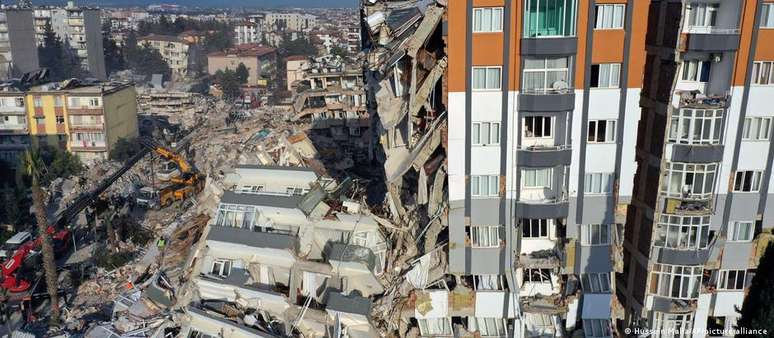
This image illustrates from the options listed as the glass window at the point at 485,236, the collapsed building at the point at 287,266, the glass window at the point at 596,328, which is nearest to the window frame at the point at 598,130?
the glass window at the point at 485,236

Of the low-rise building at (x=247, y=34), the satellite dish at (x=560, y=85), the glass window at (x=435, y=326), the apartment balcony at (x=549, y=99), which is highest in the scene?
the low-rise building at (x=247, y=34)

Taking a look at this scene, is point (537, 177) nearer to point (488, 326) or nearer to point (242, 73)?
point (488, 326)

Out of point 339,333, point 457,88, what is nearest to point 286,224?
point 339,333

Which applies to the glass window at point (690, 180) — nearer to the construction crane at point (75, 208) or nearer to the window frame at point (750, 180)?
the window frame at point (750, 180)

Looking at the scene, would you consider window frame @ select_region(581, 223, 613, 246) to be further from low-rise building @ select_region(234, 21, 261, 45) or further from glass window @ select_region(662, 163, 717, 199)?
low-rise building @ select_region(234, 21, 261, 45)

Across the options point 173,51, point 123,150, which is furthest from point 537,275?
point 173,51

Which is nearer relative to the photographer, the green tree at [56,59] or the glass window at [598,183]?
the glass window at [598,183]
